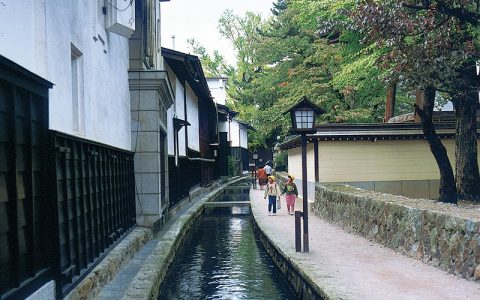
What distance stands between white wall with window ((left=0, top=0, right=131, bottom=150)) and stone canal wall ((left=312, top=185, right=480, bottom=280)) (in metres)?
6.65

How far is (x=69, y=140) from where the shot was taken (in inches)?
269

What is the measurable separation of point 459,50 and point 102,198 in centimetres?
1032

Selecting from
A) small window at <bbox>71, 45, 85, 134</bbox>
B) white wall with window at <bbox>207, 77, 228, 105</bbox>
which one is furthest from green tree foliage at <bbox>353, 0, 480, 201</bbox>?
white wall with window at <bbox>207, 77, 228, 105</bbox>

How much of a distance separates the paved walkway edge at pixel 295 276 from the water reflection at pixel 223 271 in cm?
20

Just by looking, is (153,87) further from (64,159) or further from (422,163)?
(422,163)

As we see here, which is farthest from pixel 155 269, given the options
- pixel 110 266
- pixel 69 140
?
pixel 69 140

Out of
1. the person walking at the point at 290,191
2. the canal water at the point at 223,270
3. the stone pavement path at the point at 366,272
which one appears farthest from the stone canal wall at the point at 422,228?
the person walking at the point at 290,191

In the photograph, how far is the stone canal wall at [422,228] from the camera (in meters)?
7.65

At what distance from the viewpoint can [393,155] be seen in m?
19.3

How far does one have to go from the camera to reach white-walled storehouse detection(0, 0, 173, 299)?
15.5ft

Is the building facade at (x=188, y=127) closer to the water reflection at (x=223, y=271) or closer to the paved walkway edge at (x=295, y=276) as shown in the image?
the water reflection at (x=223, y=271)

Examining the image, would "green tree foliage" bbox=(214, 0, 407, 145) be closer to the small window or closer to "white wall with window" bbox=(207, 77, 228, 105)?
the small window

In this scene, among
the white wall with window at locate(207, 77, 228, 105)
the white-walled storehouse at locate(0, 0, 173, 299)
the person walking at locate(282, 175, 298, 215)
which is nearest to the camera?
the white-walled storehouse at locate(0, 0, 173, 299)

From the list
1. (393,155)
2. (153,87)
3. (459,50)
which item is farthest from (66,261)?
(393,155)
